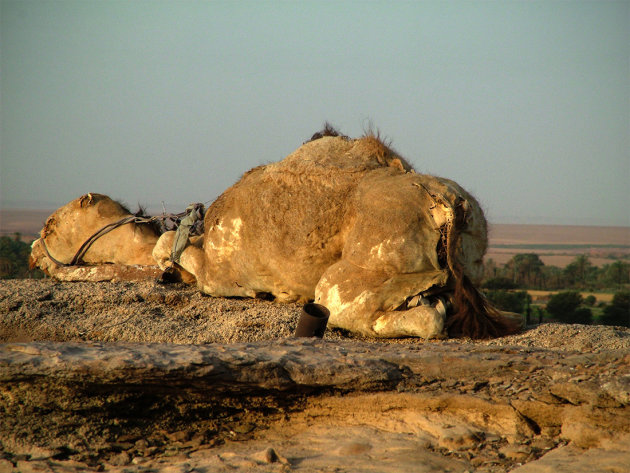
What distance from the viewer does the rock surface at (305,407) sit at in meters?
2.98

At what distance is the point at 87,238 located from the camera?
9.14m

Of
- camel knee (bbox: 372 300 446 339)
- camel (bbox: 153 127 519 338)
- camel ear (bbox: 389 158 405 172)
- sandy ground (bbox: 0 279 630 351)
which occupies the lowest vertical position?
sandy ground (bbox: 0 279 630 351)

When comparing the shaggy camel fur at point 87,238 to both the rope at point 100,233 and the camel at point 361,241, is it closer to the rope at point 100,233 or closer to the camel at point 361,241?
the rope at point 100,233

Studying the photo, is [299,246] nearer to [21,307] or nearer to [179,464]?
[21,307]

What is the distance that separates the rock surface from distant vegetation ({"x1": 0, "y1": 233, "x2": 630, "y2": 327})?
2864mm

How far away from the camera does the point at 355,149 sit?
21.8ft

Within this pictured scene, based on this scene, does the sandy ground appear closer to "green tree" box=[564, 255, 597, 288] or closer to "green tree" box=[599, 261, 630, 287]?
"green tree" box=[564, 255, 597, 288]

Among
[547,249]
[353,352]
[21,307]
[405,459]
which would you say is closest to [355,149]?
[353,352]

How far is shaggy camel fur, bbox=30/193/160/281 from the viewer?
28.8ft

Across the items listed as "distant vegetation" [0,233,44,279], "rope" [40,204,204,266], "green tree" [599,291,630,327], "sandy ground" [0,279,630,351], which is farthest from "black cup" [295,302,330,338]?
"distant vegetation" [0,233,44,279]

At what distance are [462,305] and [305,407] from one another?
7.99 feet

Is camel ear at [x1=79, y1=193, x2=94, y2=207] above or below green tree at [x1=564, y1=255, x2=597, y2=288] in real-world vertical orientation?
above

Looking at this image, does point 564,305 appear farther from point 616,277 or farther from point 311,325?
point 616,277

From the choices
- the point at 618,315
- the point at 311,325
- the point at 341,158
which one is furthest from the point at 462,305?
the point at 618,315
